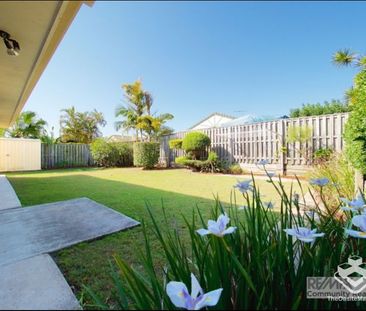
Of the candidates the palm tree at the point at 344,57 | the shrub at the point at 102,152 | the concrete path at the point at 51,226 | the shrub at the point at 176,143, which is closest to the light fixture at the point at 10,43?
the concrete path at the point at 51,226

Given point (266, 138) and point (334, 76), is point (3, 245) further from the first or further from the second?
point (334, 76)

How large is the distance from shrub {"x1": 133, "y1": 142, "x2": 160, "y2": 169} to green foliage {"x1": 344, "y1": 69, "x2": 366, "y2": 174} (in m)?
10.2

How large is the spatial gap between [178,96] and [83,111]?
10.5 meters

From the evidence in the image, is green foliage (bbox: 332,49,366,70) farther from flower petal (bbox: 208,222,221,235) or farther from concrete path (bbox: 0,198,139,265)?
flower petal (bbox: 208,222,221,235)

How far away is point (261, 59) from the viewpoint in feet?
24.7

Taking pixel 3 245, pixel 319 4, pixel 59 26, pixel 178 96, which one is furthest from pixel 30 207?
pixel 178 96

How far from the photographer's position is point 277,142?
8961 millimetres

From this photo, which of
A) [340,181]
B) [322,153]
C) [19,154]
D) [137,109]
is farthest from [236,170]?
[19,154]

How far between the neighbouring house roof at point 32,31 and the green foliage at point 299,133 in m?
8.23

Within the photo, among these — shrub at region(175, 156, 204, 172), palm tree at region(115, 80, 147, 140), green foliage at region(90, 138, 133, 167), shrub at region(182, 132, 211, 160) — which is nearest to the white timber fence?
shrub at region(182, 132, 211, 160)

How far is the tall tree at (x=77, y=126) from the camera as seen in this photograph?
19516mm

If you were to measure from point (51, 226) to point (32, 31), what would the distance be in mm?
2398

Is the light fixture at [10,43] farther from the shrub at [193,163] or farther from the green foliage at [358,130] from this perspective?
the shrub at [193,163]

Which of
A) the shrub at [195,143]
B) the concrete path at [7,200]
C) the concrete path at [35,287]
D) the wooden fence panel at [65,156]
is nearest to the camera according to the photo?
the concrete path at [35,287]
